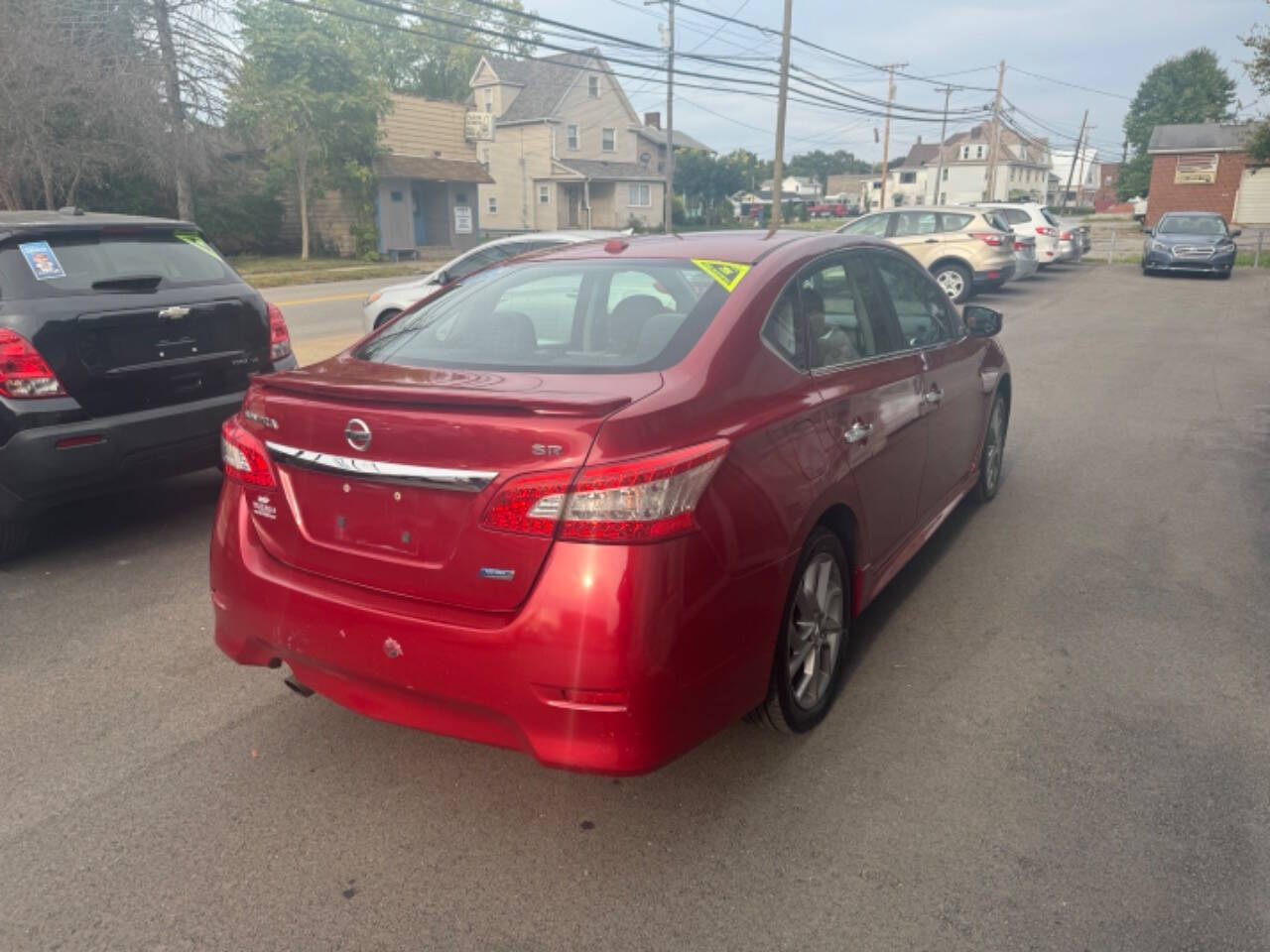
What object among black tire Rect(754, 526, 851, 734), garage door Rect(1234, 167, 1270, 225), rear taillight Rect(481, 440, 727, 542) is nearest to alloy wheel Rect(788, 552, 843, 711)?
black tire Rect(754, 526, 851, 734)

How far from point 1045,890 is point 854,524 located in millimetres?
1323

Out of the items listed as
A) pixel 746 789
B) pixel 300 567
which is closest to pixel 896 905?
pixel 746 789

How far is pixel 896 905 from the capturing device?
8.33ft

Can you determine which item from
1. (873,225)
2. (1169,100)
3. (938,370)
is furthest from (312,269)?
(1169,100)

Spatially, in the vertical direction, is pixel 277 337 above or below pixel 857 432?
below

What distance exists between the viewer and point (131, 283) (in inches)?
199

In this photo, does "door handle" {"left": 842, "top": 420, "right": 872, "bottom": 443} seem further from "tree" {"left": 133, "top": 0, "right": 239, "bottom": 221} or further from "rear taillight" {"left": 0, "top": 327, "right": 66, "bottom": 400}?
"tree" {"left": 133, "top": 0, "right": 239, "bottom": 221}

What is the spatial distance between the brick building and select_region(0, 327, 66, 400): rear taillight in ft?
182

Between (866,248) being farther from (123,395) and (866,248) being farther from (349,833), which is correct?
(123,395)

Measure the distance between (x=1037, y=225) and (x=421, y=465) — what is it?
917 inches

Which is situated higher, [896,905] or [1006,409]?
[1006,409]

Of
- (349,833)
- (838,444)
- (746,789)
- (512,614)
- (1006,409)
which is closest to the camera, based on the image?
(512,614)

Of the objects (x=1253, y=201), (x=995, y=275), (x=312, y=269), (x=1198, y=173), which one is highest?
(x=1198, y=173)

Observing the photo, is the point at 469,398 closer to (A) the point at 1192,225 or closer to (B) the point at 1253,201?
(A) the point at 1192,225
